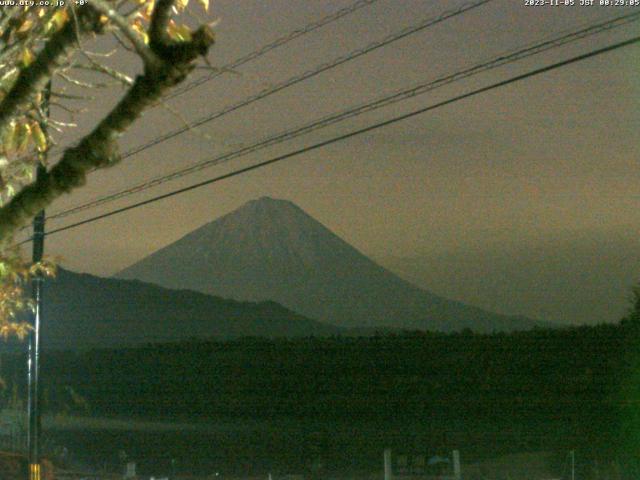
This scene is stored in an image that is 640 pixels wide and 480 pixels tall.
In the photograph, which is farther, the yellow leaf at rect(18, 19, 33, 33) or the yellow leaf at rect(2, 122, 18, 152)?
the yellow leaf at rect(18, 19, 33, 33)

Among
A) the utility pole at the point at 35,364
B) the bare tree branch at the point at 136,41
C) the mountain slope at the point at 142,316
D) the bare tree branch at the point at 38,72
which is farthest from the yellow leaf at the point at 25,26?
the mountain slope at the point at 142,316

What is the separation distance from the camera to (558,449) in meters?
35.7

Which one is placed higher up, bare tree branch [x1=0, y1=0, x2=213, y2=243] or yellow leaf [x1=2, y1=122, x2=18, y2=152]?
yellow leaf [x1=2, y1=122, x2=18, y2=152]

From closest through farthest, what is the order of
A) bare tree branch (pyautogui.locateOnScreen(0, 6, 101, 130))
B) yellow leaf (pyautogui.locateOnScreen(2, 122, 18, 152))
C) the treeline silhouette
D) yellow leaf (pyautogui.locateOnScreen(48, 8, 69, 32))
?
bare tree branch (pyautogui.locateOnScreen(0, 6, 101, 130)) < yellow leaf (pyautogui.locateOnScreen(48, 8, 69, 32)) < yellow leaf (pyautogui.locateOnScreen(2, 122, 18, 152)) < the treeline silhouette

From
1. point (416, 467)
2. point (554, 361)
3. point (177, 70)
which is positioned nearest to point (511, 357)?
point (554, 361)

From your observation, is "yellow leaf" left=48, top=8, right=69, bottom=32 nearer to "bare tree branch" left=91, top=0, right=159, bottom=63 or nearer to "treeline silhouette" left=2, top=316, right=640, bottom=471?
"bare tree branch" left=91, top=0, right=159, bottom=63

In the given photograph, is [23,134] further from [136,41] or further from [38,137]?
[136,41]

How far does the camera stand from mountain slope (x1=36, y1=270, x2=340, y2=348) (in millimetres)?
108438

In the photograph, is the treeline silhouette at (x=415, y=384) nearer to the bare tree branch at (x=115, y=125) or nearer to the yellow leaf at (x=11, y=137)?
the yellow leaf at (x=11, y=137)

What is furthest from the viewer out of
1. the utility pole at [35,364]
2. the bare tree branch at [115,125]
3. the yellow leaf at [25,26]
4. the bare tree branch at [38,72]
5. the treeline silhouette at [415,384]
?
the treeline silhouette at [415,384]

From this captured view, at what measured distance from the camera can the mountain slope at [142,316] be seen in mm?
108438

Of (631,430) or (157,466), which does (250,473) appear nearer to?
(157,466)

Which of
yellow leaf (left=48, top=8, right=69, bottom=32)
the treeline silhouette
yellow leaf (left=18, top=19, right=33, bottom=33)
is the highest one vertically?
yellow leaf (left=18, top=19, right=33, bottom=33)

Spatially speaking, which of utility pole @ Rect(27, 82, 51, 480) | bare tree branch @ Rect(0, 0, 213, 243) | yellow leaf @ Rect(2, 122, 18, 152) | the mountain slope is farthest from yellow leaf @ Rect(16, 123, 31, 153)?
the mountain slope
